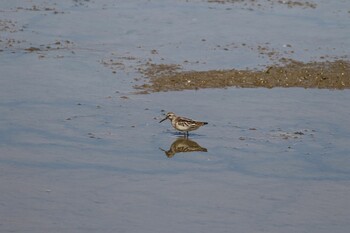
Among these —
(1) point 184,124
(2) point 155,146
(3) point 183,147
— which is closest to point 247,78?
(1) point 184,124

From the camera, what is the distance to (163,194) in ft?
48.9

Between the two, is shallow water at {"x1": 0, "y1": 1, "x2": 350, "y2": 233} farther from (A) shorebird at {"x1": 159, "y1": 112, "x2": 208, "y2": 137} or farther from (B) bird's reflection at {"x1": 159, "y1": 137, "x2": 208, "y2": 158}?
(A) shorebird at {"x1": 159, "y1": 112, "x2": 208, "y2": 137}

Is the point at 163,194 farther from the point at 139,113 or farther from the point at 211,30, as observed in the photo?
the point at 211,30

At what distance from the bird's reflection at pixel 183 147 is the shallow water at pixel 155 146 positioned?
0.18ft

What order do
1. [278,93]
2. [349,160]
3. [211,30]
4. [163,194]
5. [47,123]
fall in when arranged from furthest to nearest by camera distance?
[211,30], [278,93], [47,123], [349,160], [163,194]

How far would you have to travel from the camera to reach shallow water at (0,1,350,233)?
1398 cm

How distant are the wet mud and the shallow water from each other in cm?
45

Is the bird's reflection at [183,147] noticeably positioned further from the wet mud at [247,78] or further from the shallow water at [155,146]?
the wet mud at [247,78]

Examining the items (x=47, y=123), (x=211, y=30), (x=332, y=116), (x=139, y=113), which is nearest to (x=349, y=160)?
(x=332, y=116)

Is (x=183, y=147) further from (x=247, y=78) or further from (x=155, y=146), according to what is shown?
(x=247, y=78)

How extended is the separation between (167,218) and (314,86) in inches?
353

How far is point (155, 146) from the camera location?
17438 mm

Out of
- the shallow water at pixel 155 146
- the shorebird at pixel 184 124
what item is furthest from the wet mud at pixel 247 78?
the shorebird at pixel 184 124

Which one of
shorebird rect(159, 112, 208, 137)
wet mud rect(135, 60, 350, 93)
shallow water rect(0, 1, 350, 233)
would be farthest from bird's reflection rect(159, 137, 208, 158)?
wet mud rect(135, 60, 350, 93)
